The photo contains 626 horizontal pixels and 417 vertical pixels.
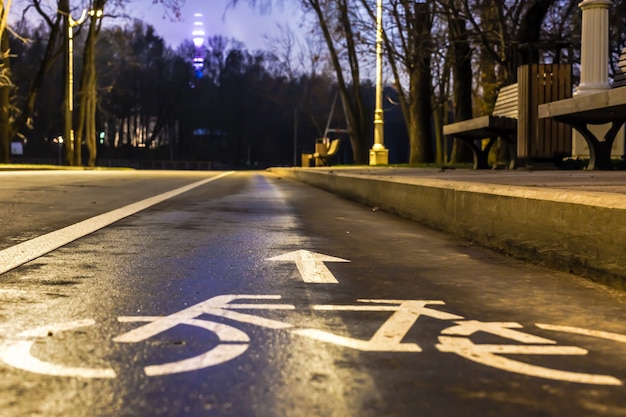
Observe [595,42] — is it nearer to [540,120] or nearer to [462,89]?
[540,120]

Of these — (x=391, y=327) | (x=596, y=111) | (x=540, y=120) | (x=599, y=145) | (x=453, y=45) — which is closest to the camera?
(x=391, y=327)

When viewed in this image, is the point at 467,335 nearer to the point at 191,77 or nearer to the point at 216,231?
the point at 216,231

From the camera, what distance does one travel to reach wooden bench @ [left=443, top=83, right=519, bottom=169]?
13148 millimetres

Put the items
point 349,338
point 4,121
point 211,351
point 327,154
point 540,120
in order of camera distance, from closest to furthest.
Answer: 1. point 211,351
2. point 349,338
3. point 540,120
4. point 4,121
5. point 327,154

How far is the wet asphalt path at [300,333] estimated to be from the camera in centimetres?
259

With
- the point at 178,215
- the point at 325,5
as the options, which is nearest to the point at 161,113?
the point at 325,5

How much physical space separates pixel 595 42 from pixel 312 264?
27.9 ft

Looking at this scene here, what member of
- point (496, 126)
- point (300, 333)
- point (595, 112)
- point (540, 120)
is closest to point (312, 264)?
point (300, 333)

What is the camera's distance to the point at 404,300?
4.29 meters

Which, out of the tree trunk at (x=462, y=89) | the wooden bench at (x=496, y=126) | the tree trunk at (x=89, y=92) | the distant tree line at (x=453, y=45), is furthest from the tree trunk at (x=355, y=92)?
the wooden bench at (x=496, y=126)

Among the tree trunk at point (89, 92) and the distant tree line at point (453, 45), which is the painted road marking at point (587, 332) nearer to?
the distant tree line at point (453, 45)

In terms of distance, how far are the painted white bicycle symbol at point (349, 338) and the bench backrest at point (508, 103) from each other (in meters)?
10.9

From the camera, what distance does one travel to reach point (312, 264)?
5.47 metres

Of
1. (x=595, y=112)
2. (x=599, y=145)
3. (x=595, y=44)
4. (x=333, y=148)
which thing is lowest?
(x=599, y=145)
